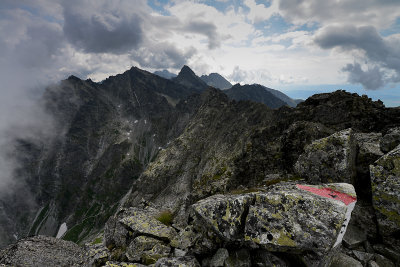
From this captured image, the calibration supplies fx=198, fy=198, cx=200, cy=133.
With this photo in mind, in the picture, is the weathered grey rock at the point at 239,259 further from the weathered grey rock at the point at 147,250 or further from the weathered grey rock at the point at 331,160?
the weathered grey rock at the point at 331,160

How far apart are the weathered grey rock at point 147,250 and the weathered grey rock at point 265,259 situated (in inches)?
303

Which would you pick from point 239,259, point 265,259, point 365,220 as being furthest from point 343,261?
point 239,259

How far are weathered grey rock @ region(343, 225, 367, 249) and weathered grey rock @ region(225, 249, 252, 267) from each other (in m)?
6.15

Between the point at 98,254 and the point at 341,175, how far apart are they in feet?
63.2

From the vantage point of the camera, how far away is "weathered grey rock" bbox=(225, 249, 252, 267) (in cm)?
1050

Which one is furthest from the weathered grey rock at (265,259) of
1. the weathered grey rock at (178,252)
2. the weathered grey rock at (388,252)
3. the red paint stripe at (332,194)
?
the weathered grey rock at (178,252)

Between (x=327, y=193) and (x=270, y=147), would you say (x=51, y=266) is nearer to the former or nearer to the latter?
(x=327, y=193)

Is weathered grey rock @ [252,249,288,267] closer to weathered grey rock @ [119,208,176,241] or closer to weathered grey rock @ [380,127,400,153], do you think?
weathered grey rock @ [119,208,176,241]

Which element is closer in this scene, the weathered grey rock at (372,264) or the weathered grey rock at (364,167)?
the weathered grey rock at (372,264)

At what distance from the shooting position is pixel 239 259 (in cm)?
1072

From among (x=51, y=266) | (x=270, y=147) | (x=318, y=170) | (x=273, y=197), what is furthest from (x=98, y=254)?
(x=270, y=147)

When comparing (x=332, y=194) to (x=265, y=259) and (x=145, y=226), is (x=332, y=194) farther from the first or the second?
(x=145, y=226)

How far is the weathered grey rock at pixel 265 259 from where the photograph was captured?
32.3 feet

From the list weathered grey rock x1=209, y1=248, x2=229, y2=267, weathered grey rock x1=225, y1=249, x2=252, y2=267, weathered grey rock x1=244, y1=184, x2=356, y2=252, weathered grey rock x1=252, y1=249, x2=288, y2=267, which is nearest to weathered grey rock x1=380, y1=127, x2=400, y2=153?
weathered grey rock x1=244, y1=184, x2=356, y2=252
